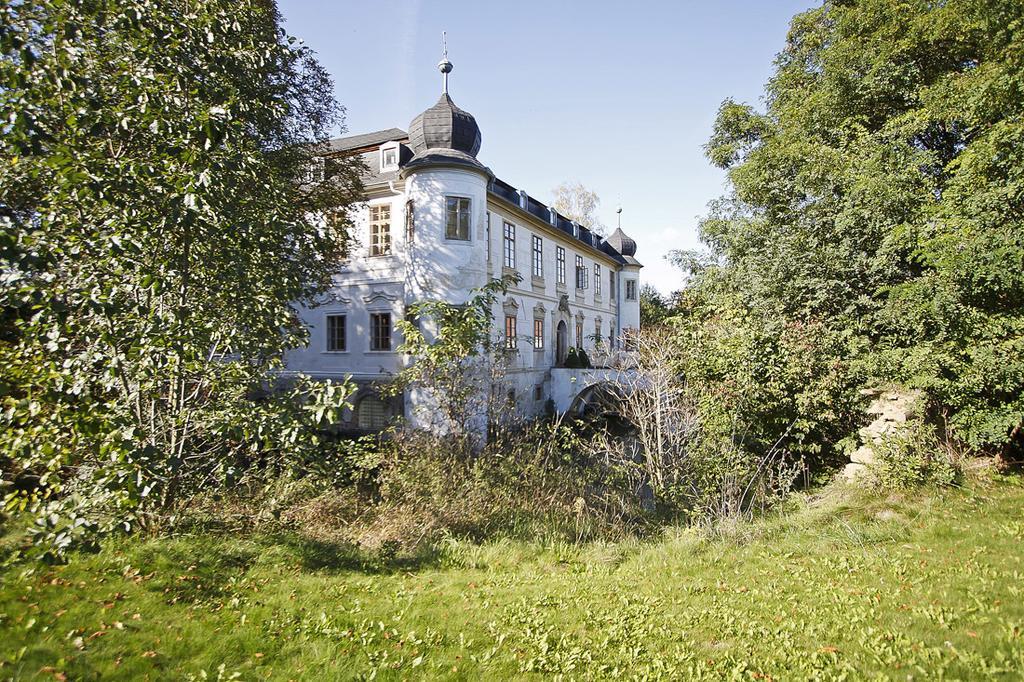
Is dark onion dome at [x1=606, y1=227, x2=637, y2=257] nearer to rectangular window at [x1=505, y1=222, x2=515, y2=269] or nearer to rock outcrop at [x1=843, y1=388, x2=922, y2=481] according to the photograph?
rectangular window at [x1=505, y1=222, x2=515, y2=269]

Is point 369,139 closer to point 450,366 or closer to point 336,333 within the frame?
point 336,333

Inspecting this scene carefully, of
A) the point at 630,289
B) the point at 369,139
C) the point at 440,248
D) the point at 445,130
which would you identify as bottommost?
the point at 440,248

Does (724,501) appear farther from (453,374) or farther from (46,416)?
(46,416)

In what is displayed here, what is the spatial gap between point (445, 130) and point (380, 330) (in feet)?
22.1

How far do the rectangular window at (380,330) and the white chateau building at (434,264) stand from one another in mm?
37

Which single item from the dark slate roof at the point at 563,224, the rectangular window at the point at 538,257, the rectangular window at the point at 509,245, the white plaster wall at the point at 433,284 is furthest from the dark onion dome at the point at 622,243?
the rectangular window at the point at 509,245

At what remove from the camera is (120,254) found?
4426mm

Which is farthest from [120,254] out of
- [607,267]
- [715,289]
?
[607,267]

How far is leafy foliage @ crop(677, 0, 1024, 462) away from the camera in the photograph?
891cm

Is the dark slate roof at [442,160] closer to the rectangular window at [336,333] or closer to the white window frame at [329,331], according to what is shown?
the white window frame at [329,331]

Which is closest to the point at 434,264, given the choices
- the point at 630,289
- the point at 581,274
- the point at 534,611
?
the point at 534,611

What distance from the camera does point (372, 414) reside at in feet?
59.8

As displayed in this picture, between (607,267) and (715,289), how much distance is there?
1706 centimetres

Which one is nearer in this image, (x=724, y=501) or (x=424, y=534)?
(x=424, y=534)
